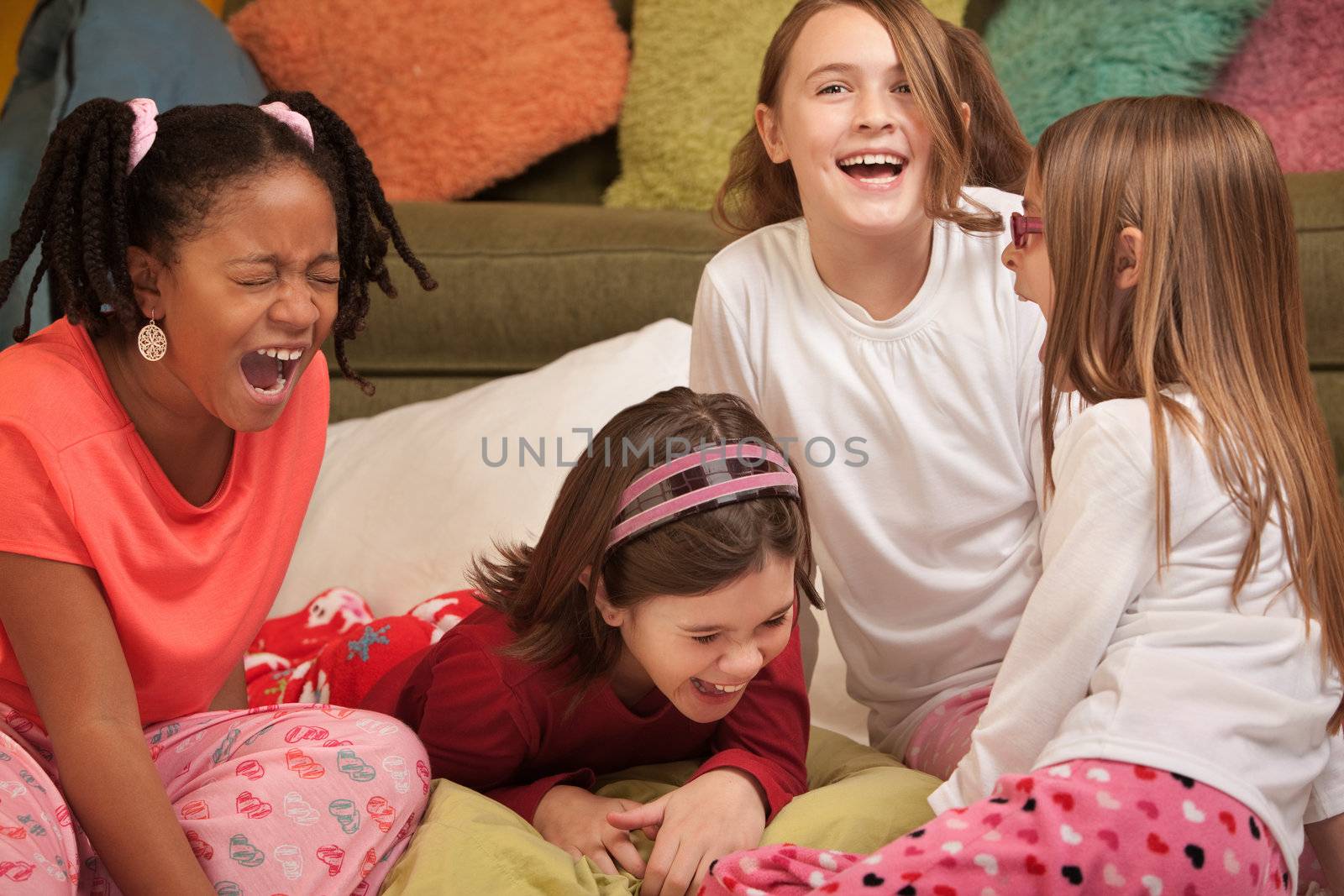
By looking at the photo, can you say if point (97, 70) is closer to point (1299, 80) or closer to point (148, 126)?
point (148, 126)

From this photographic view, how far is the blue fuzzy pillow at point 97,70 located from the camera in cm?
193

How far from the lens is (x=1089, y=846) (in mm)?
910

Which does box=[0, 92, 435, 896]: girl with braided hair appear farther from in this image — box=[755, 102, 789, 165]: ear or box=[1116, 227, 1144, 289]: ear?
box=[1116, 227, 1144, 289]: ear

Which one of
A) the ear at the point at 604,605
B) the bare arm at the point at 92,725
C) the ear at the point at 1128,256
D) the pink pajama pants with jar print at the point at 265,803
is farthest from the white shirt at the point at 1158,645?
the bare arm at the point at 92,725

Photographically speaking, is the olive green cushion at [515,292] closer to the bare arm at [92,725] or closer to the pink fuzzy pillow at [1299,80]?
the pink fuzzy pillow at [1299,80]

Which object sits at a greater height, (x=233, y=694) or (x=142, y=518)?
(x=142, y=518)

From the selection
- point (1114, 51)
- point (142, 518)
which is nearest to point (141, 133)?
point (142, 518)

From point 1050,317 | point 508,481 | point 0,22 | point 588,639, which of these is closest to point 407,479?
point 508,481

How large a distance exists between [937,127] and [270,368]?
0.67 m

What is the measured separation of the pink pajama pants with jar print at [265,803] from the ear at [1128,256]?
708 millimetres

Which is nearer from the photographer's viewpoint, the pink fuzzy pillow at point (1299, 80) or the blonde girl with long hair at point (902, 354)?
the blonde girl with long hair at point (902, 354)

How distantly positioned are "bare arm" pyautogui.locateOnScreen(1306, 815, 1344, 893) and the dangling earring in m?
1.00

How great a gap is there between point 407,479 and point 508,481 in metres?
0.15

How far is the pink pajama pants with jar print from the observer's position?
3.23 ft
